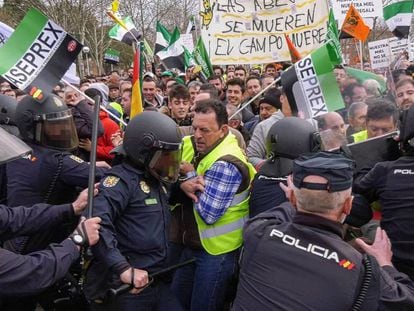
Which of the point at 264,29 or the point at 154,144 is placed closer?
the point at 154,144

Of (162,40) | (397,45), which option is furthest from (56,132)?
(162,40)

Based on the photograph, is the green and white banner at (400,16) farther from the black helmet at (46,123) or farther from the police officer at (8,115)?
the black helmet at (46,123)

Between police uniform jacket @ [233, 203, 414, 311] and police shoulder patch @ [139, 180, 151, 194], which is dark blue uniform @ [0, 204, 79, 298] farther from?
police uniform jacket @ [233, 203, 414, 311]

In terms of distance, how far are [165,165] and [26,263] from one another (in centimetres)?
109

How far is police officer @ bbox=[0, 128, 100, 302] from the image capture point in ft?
8.13

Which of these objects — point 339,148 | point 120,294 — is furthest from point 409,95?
point 120,294

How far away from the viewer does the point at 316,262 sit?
219cm

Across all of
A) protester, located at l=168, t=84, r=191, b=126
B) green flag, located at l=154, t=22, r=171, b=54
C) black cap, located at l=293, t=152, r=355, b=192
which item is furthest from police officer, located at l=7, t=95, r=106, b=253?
green flag, located at l=154, t=22, r=171, b=54

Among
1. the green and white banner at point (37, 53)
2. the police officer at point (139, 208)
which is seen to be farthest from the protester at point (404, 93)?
the green and white banner at point (37, 53)

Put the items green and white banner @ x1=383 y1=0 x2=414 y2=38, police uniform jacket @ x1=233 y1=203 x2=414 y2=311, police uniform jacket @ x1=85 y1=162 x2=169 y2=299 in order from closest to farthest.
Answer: police uniform jacket @ x1=233 y1=203 x2=414 y2=311, police uniform jacket @ x1=85 y1=162 x2=169 y2=299, green and white banner @ x1=383 y1=0 x2=414 y2=38

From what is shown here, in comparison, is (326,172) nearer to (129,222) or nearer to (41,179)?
(129,222)

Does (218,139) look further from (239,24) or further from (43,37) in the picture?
(239,24)

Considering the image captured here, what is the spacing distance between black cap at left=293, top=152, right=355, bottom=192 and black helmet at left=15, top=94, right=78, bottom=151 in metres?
2.13

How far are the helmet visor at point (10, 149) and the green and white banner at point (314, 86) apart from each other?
225cm
